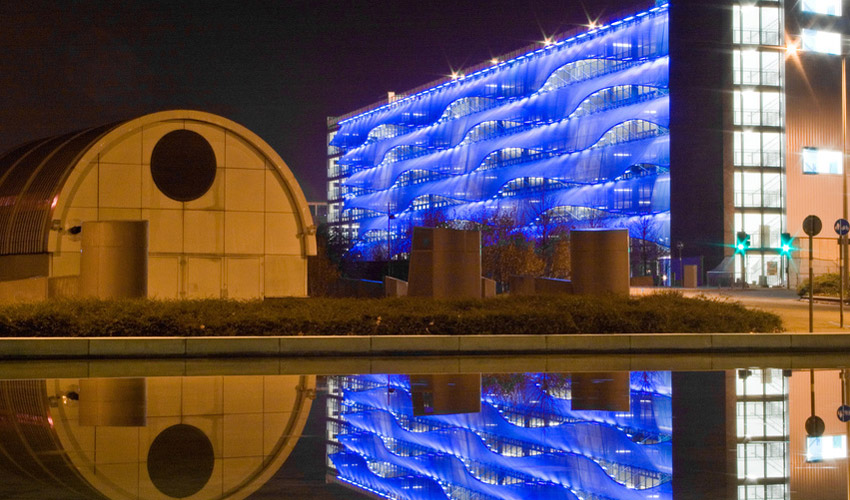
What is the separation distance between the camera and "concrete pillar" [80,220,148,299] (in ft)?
80.2

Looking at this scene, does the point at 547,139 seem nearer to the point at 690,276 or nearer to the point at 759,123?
the point at 759,123

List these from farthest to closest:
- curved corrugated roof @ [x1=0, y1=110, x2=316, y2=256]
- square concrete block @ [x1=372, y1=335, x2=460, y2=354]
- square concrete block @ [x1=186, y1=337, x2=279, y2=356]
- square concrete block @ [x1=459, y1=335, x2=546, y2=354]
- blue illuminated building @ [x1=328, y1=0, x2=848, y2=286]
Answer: blue illuminated building @ [x1=328, y1=0, x2=848, y2=286]
curved corrugated roof @ [x1=0, y1=110, x2=316, y2=256]
square concrete block @ [x1=459, y1=335, x2=546, y2=354]
square concrete block @ [x1=372, y1=335, x2=460, y2=354]
square concrete block @ [x1=186, y1=337, x2=279, y2=356]

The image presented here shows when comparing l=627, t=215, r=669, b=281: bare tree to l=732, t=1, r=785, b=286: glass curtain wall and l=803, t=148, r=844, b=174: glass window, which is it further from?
l=803, t=148, r=844, b=174: glass window

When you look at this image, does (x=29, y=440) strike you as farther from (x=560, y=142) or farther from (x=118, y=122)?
(x=560, y=142)

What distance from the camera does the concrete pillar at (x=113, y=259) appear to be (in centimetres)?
2445

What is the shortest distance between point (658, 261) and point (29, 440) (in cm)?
7518

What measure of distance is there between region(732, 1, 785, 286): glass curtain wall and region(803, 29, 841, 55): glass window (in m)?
3.13

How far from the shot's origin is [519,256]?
179 feet

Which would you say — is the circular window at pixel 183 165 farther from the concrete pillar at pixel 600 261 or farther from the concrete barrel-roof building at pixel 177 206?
the concrete pillar at pixel 600 261

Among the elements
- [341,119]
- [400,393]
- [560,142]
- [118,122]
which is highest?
[341,119]

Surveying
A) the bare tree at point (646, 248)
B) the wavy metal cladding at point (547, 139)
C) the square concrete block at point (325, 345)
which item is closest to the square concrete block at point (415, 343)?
the square concrete block at point (325, 345)

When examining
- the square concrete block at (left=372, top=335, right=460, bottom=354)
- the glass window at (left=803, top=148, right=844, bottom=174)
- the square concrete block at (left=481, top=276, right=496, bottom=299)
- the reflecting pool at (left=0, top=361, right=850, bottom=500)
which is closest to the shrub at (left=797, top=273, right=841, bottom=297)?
the square concrete block at (left=481, top=276, right=496, bottom=299)

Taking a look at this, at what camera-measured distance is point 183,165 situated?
33406 mm

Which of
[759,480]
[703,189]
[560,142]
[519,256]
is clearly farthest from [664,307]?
[560,142]
